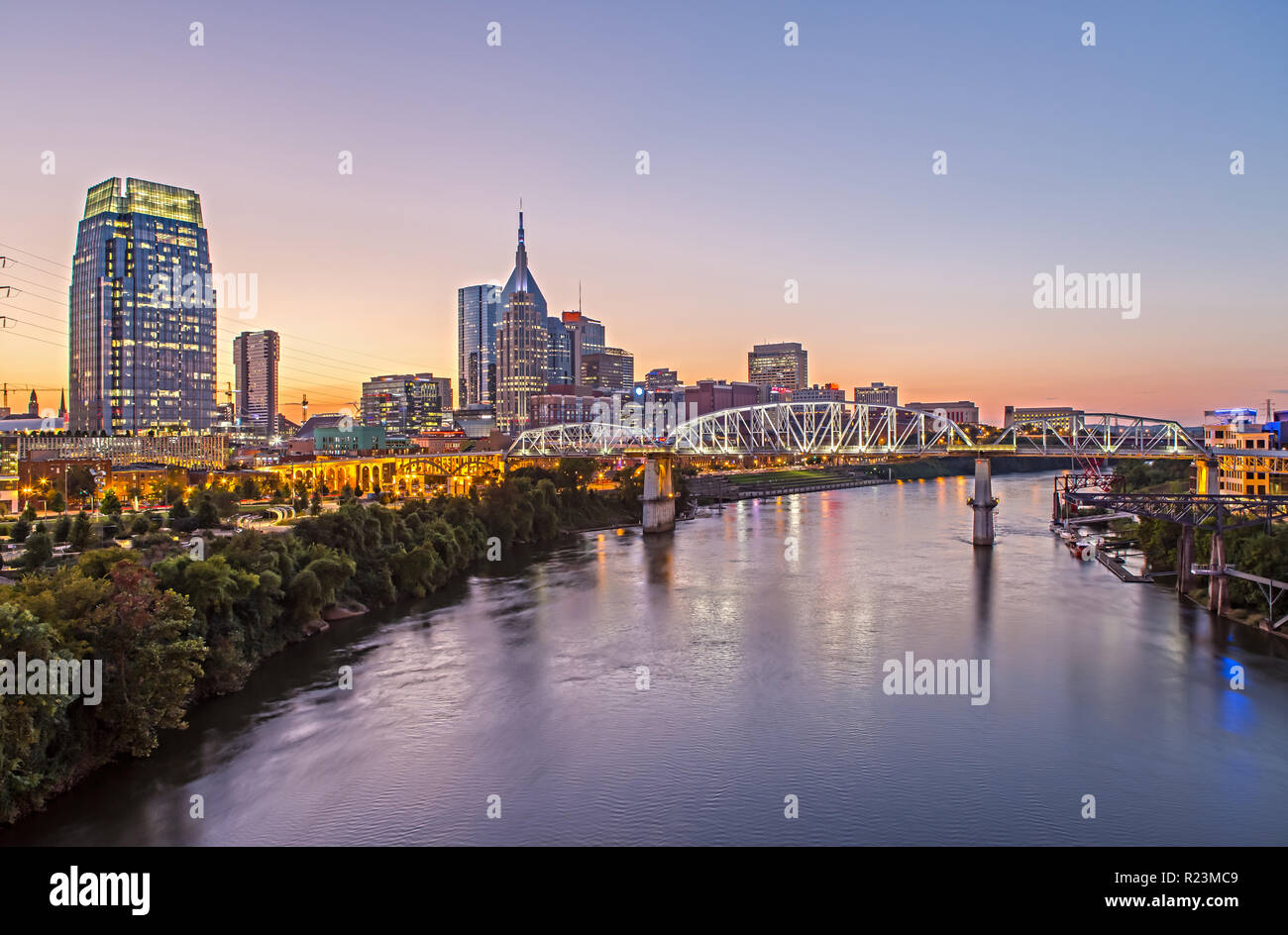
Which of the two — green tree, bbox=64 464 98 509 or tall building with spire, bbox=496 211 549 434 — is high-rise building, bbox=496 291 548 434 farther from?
green tree, bbox=64 464 98 509

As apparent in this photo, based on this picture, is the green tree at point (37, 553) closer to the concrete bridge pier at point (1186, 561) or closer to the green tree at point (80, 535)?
the green tree at point (80, 535)

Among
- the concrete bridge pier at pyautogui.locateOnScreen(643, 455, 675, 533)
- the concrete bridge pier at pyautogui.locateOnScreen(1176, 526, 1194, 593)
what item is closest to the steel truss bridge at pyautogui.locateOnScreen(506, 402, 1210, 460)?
the concrete bridge pier at pyautogui.locateOnScreen(643, 455, 675, 533)

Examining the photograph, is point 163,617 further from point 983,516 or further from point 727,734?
point 983,516

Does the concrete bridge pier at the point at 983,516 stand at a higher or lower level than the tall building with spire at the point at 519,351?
lower

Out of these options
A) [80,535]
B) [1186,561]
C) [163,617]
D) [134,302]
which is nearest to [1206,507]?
[1186,561]

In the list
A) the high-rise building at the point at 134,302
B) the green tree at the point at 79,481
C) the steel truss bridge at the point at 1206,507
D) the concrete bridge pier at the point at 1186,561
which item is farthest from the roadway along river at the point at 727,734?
the high-rise building at the point at 134,302
